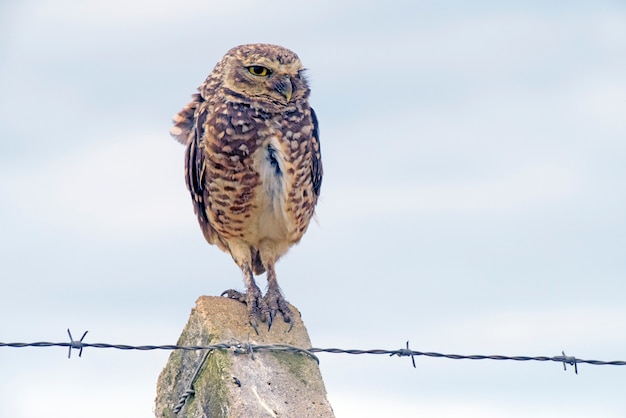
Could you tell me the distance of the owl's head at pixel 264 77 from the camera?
679cm

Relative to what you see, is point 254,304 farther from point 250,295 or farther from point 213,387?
point 213,387

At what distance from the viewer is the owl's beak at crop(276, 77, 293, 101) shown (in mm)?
6754

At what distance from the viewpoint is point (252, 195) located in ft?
21.8

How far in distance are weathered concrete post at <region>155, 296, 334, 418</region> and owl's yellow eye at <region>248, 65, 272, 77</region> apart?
210 cm

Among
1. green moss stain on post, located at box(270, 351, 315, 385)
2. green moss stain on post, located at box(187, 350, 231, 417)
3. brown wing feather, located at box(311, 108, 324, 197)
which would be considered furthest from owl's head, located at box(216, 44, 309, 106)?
green moss stain on post, located at box(187, 350, 231, 417)

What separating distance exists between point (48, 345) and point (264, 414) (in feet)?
3.27

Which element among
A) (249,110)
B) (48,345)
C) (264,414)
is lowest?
(264,414)

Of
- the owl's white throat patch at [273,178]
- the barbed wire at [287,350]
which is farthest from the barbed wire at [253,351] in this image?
the owl's white throat patch at [273,178]

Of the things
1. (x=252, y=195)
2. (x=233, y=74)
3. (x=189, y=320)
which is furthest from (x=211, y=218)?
(x=189, y=320)

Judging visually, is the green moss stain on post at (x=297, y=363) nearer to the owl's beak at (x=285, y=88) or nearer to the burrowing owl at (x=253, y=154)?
the burrowing owl at (x=253, y=154)

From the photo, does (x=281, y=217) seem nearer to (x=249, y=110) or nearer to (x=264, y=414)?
(x=249, y=110)

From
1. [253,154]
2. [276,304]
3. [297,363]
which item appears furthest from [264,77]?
[297,363]

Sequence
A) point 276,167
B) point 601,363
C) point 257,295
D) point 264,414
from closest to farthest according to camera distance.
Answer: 1. point 264,414
2. point 601,363
3. point 257,295
4. point 276,167

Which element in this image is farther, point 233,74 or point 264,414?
point 233,74
